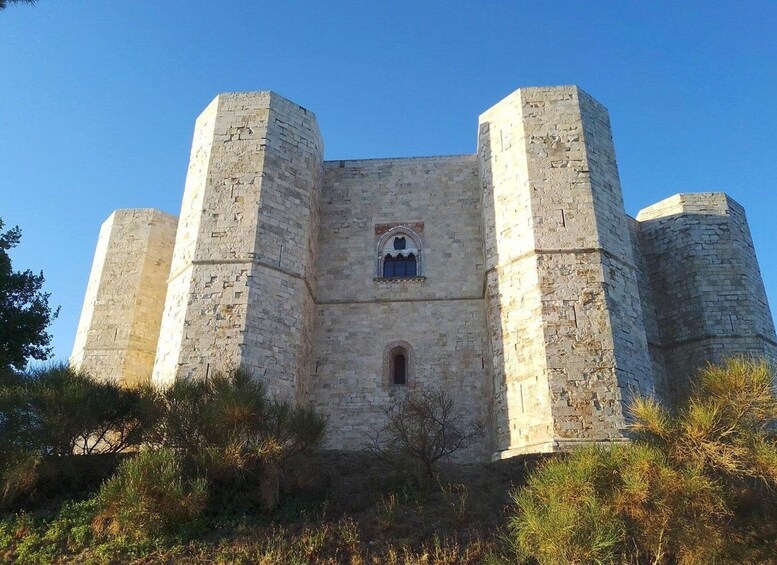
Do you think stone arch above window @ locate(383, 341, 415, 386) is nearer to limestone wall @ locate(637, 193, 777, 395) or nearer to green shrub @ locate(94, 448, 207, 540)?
green shrub @ locate(94, 448, 207, 540)

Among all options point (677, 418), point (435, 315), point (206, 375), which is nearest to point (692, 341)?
point (435, 315)

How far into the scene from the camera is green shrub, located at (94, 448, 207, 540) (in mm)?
8219

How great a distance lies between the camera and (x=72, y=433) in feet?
31.6

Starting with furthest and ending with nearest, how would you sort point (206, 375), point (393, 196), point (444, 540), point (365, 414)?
point (393, 196)
point (365, 414)
point (206, 375)
point (444, 540)

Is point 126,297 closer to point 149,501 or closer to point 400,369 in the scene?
point 400,369

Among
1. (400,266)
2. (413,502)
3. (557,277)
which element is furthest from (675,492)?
(400,266)

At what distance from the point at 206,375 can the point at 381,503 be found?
414 centimetres

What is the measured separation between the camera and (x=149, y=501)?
823 centimetres

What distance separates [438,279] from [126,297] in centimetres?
729

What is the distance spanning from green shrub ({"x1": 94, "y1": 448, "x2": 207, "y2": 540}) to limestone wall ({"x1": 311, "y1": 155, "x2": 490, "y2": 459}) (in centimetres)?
483

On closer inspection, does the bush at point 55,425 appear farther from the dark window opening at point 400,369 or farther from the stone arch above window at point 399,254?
the stone arch above window at point 399,254

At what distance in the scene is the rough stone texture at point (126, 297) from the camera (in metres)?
15.4

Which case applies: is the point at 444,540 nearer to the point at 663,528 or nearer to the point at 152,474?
the point at 663,528

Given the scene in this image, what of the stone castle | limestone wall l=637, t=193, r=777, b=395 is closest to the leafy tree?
the stone castle
